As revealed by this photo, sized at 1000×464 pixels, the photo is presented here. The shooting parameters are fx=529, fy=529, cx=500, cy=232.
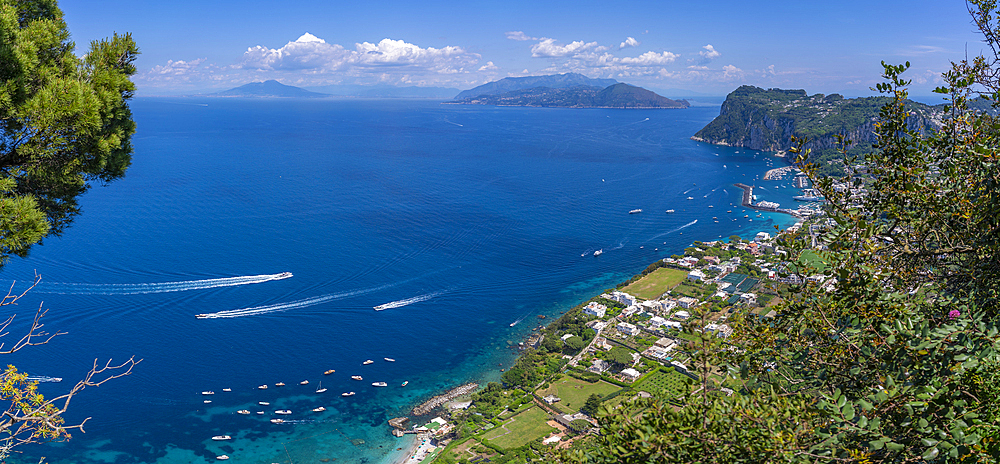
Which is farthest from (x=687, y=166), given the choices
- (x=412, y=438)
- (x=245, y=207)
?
(x=412, y=438)

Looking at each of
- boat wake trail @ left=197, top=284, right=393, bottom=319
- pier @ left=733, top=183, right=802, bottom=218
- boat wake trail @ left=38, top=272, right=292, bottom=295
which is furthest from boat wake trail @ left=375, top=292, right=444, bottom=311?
pier @ left=733, top=183, right=802, bottom=218

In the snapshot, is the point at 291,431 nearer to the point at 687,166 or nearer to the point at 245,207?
the point at 245,207

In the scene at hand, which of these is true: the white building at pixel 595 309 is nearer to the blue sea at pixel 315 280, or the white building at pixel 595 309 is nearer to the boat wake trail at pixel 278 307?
the blue sea at pixel 315 280

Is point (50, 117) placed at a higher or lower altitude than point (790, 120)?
lower

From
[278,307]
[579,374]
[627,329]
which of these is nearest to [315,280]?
[278,307]

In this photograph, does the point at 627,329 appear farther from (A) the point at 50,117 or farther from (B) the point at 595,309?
(A) the point at 50,117

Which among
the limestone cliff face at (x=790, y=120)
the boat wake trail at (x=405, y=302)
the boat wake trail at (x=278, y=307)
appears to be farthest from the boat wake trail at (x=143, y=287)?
the limestone cliff face at (x=790, y=120)

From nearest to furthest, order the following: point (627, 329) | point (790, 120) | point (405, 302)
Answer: point (627, 329)
point (405, 302)
point (790, 120)
